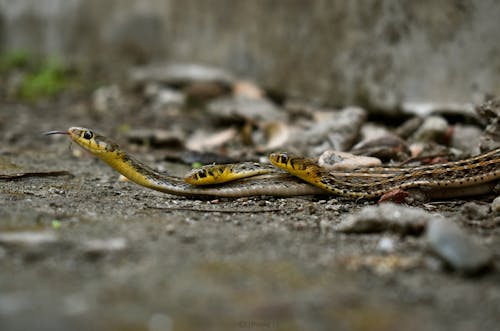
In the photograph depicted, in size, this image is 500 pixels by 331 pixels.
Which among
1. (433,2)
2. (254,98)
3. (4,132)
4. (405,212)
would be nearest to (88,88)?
(4,132)

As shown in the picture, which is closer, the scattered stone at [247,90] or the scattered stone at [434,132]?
the scattered stone at [434,132]

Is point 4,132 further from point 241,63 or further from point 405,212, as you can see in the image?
point 405,212

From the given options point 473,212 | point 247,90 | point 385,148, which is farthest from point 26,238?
point 247,90

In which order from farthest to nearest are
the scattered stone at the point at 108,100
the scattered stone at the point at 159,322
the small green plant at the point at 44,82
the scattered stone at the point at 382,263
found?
the small green plant at the point at 44,82 → the scattered stone at the point at 108,100 → the scattered stone at the point at 382,263 → the scattered stone at the point at 159,322

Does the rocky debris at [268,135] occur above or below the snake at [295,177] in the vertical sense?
above

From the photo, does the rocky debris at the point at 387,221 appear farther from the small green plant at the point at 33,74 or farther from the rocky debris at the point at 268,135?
the small green plant at the point at 33,74

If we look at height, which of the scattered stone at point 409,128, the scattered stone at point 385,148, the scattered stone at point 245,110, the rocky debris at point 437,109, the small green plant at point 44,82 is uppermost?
the small green plant at point 44,82

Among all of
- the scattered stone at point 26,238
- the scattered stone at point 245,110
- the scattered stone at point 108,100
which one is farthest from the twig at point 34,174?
the scattered stone at point 108,100

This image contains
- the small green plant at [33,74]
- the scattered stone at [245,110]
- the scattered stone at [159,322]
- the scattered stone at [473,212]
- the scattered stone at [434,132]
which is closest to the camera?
the scattered stone at [159,322]
